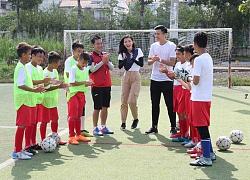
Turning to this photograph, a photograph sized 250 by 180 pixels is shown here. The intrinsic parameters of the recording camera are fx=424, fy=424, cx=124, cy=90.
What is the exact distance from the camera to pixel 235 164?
18.9ft

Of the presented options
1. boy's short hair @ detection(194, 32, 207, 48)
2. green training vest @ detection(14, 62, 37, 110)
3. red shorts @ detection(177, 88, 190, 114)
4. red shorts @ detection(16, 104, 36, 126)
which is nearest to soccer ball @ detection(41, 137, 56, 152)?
red shorts @ detection(16, 104, 36, 126)

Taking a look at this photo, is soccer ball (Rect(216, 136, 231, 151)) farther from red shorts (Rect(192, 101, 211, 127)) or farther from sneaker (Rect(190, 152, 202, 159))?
red shorts (Rect(192, 101, 211, 127))

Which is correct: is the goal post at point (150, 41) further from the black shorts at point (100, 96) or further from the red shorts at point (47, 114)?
the red shorts at point (47, 114)

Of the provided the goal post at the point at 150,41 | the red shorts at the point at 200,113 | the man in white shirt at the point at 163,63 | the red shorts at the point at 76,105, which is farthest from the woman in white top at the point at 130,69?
the goal post at the point at 150,41

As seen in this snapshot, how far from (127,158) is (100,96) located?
6.47ft

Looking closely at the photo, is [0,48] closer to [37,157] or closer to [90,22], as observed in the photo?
[90,22]

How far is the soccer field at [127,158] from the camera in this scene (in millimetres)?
5340

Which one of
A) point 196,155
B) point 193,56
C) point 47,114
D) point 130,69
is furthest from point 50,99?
point 196,155

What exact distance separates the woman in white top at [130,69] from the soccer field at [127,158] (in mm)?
541

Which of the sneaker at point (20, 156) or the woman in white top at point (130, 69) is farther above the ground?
the woman in white top at point (130, 69)

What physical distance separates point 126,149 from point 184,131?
1201mm

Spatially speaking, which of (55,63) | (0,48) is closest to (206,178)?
(55,63)

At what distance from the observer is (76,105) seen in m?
7.12

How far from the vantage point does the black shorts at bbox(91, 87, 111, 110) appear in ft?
25.7
